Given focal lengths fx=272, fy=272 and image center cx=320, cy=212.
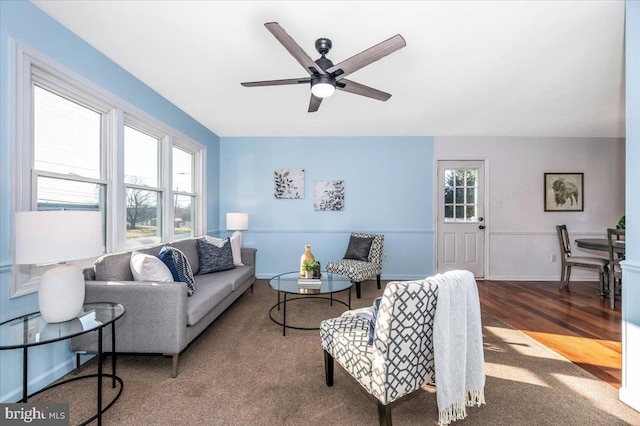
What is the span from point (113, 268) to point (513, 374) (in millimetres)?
3070

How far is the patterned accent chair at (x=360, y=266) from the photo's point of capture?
12.1ft

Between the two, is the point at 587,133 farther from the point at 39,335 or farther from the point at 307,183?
the point at 39,335

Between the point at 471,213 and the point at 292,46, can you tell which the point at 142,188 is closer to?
the point at 292,46

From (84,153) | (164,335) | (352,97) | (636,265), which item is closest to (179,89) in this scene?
(84,153)

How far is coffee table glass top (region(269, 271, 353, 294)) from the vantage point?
8.59ft

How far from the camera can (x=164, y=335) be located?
6.23 ft

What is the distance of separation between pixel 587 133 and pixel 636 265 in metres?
4.10

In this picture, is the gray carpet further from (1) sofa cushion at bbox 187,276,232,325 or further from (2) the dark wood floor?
(1) sofa cushion at bbox 187,276,232,325

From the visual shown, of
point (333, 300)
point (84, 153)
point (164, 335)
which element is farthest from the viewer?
point (333, 300)

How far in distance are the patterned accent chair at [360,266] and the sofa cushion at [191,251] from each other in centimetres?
174

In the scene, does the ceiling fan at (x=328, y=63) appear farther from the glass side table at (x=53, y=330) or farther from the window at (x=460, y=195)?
the window at (x=460, y=195)

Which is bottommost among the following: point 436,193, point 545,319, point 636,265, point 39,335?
point 545,319

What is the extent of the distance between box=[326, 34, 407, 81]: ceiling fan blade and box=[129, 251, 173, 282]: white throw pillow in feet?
6.37

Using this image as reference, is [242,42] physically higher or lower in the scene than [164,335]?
higher
